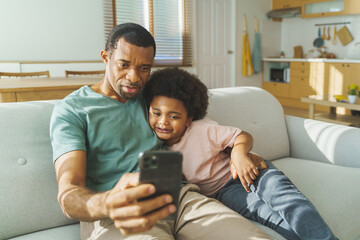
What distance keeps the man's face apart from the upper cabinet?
5314 millimetres

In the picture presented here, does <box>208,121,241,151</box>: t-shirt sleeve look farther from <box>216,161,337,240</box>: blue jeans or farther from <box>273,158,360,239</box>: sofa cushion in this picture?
<box>273,158,360,239</box>: sofa cushion

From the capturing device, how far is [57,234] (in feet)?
3.78

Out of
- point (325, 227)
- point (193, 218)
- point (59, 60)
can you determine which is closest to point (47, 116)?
point (193, 218)

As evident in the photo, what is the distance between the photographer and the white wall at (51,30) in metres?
4.08

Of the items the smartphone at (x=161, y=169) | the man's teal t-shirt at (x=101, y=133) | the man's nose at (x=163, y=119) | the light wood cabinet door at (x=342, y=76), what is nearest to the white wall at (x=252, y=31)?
the light wood cabinet door at (x=342, y=76)

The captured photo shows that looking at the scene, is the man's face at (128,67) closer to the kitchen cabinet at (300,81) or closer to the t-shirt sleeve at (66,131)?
the t-shirt sleeve at (66,131)

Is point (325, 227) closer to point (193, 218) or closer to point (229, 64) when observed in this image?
point (193, 218)

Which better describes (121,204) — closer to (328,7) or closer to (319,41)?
(328,7)

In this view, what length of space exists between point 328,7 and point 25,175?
5.98m

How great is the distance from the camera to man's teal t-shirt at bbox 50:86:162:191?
1.09 metres

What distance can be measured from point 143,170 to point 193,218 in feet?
1.55

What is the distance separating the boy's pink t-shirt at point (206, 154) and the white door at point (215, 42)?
461 centimetres

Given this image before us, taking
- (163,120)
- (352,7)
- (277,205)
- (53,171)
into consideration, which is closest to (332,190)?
(277,205)

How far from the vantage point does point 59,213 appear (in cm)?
121
